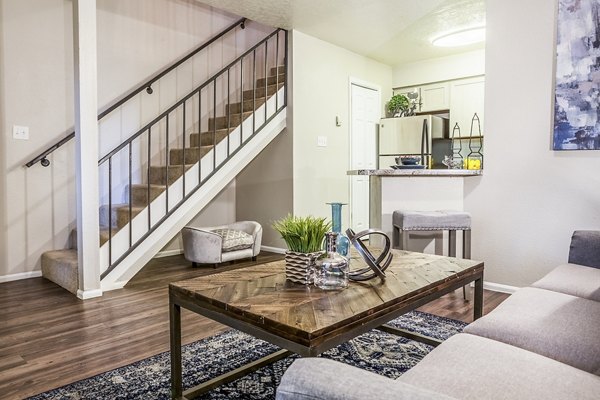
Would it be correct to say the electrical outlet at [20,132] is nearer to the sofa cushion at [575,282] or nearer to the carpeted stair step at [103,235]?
the carpeted stair step at [103,235]

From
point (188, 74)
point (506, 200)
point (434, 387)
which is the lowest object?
point (434, 387)

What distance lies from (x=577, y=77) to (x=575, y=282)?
5.63ft

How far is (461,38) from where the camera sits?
16.9 feet

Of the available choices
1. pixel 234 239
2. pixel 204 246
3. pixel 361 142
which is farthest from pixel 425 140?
pixel 204 246

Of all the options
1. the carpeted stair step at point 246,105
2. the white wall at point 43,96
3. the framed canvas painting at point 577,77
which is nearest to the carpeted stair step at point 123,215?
the white wall at point 43,96

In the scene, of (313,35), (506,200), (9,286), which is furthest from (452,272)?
(313,35)

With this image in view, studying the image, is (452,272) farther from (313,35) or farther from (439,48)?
(439,48)

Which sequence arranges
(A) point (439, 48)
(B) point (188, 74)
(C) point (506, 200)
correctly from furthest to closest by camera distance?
(A) point (439, 48) → (B) point (188, 74) → (C) point (506, 200)

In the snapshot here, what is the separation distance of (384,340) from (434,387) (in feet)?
4.42

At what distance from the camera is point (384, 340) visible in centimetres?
239

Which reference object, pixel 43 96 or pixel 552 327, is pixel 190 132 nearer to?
pixel 43 96

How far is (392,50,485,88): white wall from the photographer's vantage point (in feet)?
19.1

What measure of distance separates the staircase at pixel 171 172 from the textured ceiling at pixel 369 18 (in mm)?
468

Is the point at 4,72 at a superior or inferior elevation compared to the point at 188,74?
inferior
